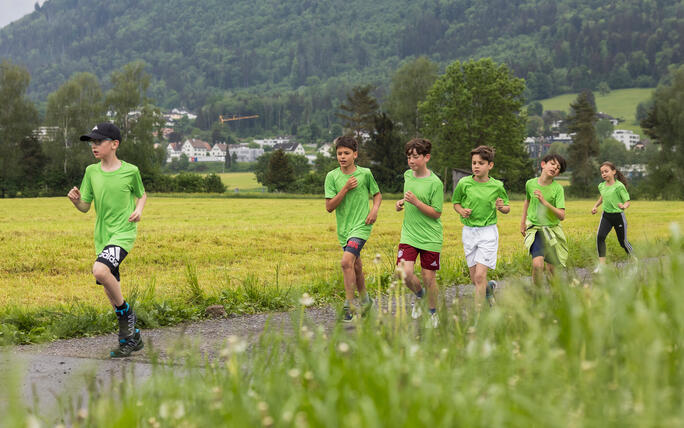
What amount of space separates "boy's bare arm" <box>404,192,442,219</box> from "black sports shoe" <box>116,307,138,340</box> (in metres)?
3.25

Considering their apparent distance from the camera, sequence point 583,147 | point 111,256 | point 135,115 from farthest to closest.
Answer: point 583,147, point 135,115, point 111,256

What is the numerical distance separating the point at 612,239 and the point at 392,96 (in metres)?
86.7

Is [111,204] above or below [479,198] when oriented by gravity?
above

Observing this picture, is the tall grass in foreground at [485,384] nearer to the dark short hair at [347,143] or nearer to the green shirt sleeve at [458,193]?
the green shirt sleeve at [458,193]

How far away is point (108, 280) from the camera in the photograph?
23.9 ft

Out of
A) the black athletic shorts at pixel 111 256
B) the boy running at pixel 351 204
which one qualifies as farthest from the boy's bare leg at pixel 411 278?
the black athletic shorts at pixel 111 256

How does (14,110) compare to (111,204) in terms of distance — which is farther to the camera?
(14,110)

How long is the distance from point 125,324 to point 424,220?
350 cm

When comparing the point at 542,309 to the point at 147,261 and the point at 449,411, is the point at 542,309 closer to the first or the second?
the point at 449,411

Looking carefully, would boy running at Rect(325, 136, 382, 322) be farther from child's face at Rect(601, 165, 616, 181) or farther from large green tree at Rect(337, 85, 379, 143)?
large green tree at Rect(337, 85, 379, 143)

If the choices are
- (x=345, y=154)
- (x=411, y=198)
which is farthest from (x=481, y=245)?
(x=345, y=154)

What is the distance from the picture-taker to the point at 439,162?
→ 72.1m

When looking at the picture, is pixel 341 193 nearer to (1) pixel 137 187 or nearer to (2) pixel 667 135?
(1) pixel 137 187

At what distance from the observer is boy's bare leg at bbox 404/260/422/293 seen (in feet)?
26.8
